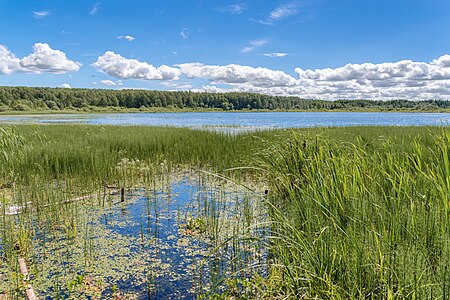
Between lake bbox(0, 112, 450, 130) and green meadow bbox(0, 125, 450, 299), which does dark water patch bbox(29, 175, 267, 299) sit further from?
lake bbox(0, 112, 450, 130)

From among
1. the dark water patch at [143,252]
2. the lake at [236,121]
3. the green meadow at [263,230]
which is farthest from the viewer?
the lake at [236,121]

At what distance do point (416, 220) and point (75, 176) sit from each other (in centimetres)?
761

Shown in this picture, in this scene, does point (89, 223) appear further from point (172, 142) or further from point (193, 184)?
point (172, 142)

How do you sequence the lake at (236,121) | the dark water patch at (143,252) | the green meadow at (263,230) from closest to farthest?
the green meadow at (263,230)
the dark water patch at (143,252)
the lake at (236,121)

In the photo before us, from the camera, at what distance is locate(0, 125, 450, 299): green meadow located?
98.7 inches

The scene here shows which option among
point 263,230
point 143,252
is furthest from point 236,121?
point 263,230

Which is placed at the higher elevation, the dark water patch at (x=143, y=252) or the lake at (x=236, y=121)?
the lake at (x=236, y=121)

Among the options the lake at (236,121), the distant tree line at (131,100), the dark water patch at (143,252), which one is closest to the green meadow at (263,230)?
the dark water patch at (143,252)

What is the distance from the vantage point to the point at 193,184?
338 inches

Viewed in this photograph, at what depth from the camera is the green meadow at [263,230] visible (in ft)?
8.22

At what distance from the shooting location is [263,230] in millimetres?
3805

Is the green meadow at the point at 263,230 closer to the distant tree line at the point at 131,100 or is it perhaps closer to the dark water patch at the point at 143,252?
the dark water patch at the point at 143,252

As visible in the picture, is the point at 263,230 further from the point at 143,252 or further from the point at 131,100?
the point at 131,100

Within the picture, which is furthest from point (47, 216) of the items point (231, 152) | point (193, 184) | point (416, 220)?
point (231, 152)
